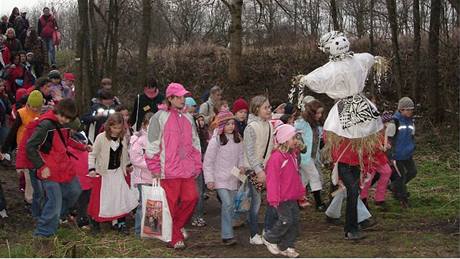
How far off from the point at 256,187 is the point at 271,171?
774 mm

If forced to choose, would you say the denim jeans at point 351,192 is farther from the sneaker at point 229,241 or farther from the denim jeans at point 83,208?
the denim jeans at point 83,208

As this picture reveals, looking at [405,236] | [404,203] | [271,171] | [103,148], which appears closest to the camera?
[271,171]

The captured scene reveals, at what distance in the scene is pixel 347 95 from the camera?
716 cm

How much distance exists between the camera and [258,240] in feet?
23.6

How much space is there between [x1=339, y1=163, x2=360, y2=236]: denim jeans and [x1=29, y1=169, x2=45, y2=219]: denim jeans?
3981mm

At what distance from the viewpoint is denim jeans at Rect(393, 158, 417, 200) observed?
888cm

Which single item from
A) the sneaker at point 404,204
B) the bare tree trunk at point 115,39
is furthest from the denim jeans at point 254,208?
the bare tree trunk at point 115,39

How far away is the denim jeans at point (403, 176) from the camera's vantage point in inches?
349

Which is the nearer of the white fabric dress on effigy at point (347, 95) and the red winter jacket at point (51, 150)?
the red winter jacket at point (51, 150)

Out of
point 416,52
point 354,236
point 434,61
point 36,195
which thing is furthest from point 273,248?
point 416,52

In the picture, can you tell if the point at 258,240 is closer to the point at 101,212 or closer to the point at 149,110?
the point at 101,212

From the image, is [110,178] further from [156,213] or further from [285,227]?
[285,227]

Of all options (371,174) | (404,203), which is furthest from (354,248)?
(404,203)

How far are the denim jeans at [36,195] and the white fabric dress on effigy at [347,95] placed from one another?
3.76 metres
